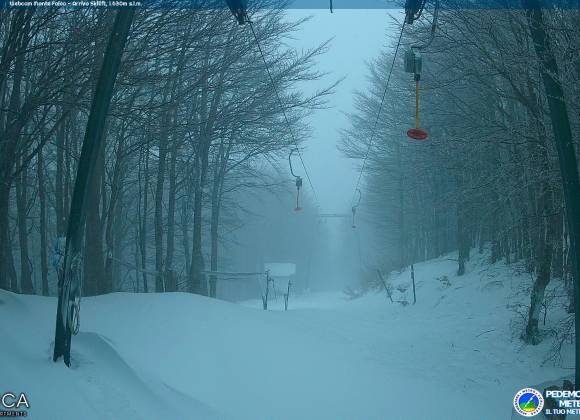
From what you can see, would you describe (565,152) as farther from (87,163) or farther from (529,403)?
(87,163)

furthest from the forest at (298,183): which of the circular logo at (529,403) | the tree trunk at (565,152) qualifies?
the circular logo at (529,403)

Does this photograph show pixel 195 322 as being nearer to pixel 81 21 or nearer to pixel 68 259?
pixel 68 259

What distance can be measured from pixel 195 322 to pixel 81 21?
515 cm

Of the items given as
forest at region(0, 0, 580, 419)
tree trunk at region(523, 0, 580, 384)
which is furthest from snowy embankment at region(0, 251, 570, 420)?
tree trunk at region(523, 0, 580, 384)

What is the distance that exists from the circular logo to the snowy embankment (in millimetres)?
716

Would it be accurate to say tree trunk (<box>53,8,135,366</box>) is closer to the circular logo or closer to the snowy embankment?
the snowy embankment

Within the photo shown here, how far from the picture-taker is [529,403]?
5238mm

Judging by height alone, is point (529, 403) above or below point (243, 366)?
below

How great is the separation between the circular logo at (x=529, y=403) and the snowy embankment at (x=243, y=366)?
2.35ft

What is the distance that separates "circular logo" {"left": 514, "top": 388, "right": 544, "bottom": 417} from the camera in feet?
16.8

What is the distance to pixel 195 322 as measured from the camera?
733 centimetres

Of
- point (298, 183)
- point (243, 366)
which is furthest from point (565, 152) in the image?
point (298, 183)

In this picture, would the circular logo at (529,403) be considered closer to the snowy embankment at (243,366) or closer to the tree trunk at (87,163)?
the snowy embankment at (243,366)

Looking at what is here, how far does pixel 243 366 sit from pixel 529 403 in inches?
124
